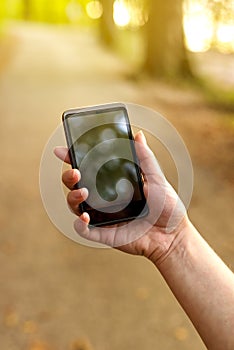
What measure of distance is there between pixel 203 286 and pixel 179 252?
0.16 ft

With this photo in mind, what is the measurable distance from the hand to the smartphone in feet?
0.05

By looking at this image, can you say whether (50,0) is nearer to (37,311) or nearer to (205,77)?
(205,77)

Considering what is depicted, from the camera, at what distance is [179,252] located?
30.2 inches

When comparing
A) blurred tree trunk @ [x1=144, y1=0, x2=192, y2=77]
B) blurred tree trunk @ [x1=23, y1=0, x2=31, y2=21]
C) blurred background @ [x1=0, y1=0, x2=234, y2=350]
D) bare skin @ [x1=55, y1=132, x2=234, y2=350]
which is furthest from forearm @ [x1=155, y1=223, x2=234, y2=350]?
blurred tree trunk @ [x1=23, y1=0, x2=31, y2=21]

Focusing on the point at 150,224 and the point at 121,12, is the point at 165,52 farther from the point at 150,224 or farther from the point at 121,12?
the point at 150,224

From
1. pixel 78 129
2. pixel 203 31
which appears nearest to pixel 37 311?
pixel 203 31

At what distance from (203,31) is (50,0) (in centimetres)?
1593

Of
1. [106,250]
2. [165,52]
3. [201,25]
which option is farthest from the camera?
[165,52]

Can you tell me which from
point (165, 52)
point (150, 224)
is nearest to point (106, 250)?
point (150, 224)

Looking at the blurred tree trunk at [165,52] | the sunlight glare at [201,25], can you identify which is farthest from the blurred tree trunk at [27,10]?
the sunlight glare at [201,25]

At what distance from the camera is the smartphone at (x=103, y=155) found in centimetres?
71

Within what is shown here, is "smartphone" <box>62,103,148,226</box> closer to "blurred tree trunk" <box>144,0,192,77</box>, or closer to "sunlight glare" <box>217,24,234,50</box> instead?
"sunlight glare" <box>217,24,234,50</box>

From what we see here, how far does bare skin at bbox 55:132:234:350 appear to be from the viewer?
722 millimetres

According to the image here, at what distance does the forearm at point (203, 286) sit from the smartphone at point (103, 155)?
0.28ft
